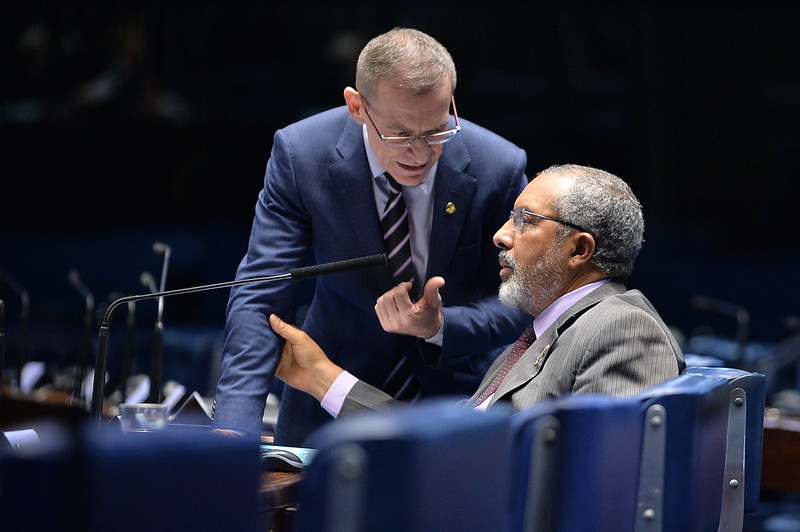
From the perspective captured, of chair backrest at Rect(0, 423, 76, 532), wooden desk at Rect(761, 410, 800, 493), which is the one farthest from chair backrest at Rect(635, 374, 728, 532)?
wooden desk at Rect(761, 410, 800, 493)

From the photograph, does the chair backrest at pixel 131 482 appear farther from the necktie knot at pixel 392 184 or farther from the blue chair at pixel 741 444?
the necktie knot at pixel 392 184

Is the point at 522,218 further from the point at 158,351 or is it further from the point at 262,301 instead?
the point at 158,351

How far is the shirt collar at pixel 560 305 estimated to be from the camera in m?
2.07

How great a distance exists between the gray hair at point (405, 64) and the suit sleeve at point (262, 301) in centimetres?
31

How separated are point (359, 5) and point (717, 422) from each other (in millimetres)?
5880

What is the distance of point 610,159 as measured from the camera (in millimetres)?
7012

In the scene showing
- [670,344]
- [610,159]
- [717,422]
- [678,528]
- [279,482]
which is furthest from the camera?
[610,159]

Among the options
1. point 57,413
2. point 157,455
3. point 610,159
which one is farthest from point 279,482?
point 610,159

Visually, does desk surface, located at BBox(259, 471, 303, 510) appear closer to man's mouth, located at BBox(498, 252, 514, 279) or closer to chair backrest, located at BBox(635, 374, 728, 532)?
chair backrest, located at BBox(635, 374, 728, 532)

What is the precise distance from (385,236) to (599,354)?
2.34ft

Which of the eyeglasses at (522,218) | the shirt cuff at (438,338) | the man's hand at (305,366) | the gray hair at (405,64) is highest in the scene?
the gray hair at (405,64)

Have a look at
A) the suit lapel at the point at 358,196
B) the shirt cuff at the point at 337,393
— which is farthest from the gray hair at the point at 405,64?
the shirt cuff at the point at 337,393

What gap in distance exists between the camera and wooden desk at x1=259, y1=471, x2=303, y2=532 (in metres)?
1.38

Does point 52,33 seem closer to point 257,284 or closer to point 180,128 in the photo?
point 180,128
